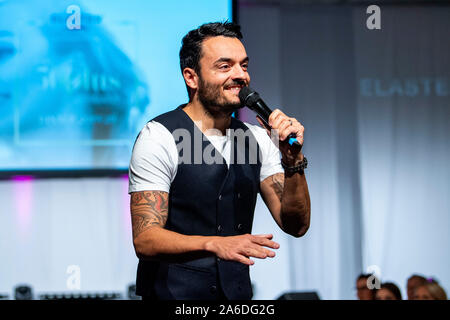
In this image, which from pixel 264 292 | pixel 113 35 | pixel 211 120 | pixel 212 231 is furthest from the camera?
pixel 264 292

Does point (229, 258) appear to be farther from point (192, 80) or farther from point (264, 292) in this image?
point (264, 292)

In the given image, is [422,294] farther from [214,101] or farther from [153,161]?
[153,161]

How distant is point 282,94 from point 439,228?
68.3 inches

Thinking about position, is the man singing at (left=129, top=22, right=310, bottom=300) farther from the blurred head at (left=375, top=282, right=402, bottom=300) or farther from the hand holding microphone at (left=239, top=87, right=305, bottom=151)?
the blurred head at (left=375, top=282, right=402, bottom=300)

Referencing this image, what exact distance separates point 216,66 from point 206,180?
36cm

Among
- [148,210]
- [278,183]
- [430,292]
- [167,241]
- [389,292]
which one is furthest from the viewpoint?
[389,292]

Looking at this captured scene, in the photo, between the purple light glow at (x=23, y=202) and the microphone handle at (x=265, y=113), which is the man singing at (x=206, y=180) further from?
the purple light glow at (x=23, y=202)

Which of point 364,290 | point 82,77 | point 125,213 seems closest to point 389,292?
point 364,290

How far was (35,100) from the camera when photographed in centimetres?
412

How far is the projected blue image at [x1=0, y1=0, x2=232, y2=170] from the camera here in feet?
13.3

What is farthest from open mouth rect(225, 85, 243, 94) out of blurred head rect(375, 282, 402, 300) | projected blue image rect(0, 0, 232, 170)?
blurred head rect(375, 282, 402, 300)

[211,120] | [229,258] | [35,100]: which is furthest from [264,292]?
[229,258]

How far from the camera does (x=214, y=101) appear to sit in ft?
5.98
